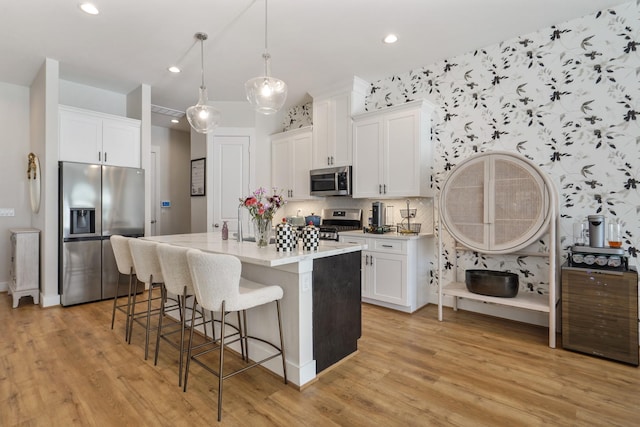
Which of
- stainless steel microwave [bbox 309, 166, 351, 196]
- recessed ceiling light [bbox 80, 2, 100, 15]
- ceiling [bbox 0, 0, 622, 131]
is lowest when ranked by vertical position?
stainless steel microwave [bbox 309, 166, 351, 196]

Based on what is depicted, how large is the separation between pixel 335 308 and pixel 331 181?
2469 millimetres

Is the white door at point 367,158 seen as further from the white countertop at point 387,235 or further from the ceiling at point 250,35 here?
the ceiling at point 250,35

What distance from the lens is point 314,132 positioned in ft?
16.0

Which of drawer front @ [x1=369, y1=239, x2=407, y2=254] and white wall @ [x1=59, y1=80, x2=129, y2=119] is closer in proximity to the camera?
drawer front @ [x1=369, y1=239, x2=407, y2=254]

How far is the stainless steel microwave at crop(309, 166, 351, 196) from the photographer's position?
4.43 meters

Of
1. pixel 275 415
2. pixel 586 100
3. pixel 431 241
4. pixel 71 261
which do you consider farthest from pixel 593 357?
pixel 71 261

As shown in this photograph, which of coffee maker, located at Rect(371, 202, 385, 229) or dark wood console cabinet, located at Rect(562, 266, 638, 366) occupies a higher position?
coffee maker, located at Rect(371, 202, 385, 229)

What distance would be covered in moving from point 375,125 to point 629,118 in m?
2.39

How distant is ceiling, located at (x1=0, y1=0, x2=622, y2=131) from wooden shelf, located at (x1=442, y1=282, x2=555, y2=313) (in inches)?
103

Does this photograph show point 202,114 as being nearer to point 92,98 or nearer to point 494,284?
point 92,98

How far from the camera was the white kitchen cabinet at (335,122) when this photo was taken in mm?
4465

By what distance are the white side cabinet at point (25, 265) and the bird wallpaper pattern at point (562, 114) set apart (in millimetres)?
4999

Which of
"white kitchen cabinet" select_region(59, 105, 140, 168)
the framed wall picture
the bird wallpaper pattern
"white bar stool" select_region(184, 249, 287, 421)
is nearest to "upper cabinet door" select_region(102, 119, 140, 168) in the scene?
"white kitchen cabinet" select_region(59, 105, 140, 168)

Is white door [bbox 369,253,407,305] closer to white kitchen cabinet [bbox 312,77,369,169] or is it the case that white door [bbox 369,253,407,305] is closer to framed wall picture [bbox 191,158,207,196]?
white kitchen cabinet [bbox 312,77,369,169]
